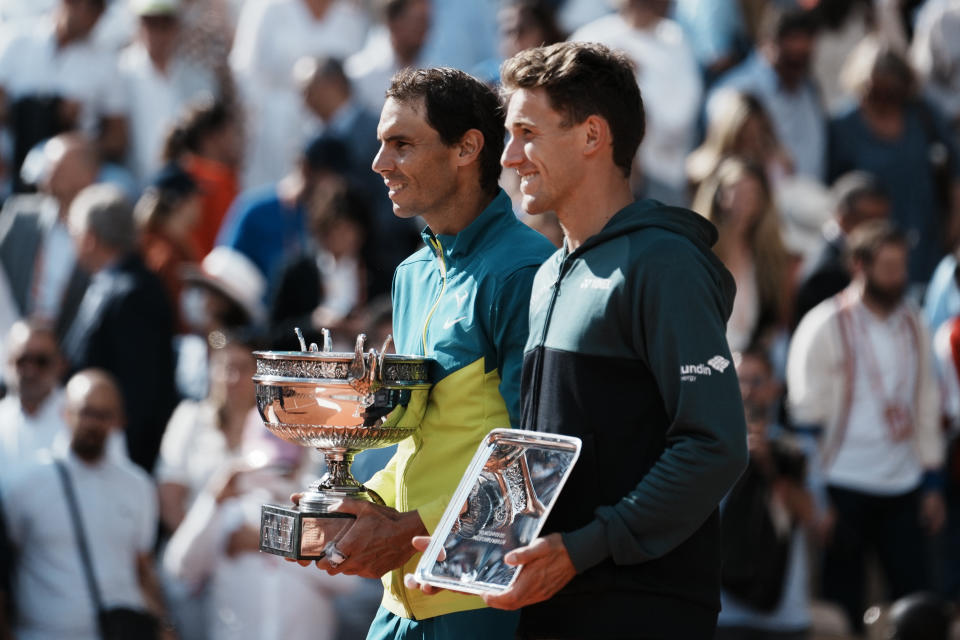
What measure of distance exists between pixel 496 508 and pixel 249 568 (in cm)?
422

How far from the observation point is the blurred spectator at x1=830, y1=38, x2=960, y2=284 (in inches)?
407

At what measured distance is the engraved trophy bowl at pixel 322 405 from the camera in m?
3.49

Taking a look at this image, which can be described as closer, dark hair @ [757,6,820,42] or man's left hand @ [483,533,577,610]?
man's left hand @ [483,533,577,610]

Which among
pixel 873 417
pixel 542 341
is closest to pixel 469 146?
pixel 542 341

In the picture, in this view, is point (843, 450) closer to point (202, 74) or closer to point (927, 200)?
point (927, 200)

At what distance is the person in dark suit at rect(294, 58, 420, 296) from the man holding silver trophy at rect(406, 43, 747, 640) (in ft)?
18.5

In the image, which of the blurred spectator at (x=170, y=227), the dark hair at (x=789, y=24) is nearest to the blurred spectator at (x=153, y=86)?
the blurred spectator at (x=170, y=227)

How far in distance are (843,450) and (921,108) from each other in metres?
3.43

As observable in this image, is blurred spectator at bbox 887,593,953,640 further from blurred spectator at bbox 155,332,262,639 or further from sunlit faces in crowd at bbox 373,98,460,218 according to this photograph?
sunlit faces in crowd at bbox 373,98,460,218

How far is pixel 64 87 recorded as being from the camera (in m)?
10.8

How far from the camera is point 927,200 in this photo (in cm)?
1048

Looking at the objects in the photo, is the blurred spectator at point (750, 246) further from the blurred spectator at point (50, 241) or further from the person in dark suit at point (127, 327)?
the blurred spectator at point (50, 241)

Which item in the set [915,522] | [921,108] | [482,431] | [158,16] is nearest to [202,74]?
[158,16]

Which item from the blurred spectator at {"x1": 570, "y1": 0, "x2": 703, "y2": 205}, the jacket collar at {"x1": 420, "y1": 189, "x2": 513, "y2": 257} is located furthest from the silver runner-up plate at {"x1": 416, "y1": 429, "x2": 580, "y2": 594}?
the blurred spectator at {"x1": 570, "y1": 0, "x2": 703, "y2": 205}
